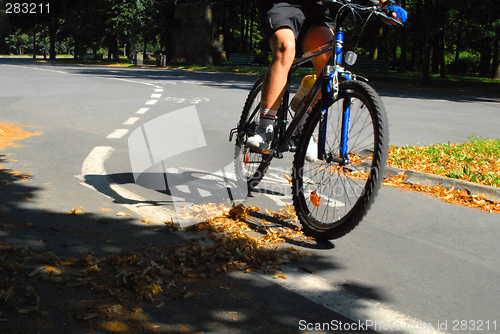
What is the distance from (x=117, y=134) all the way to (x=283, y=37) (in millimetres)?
4458

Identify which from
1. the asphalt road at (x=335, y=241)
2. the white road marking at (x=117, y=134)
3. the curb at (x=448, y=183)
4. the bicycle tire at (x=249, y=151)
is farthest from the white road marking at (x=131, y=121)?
the curb at (x=448, y=183)

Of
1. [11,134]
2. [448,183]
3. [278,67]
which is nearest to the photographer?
[278,67]

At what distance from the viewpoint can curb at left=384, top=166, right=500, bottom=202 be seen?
501 centimetres

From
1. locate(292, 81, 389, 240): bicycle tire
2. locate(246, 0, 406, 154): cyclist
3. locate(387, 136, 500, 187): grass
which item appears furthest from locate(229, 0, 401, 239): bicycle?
locate(387, 136, 500, 187): grass

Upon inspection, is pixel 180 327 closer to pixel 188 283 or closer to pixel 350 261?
pixel 188 283

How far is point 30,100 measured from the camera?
11961 mm

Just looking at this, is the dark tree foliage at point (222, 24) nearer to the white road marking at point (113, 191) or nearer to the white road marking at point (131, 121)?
the white road marking at point (131, 121)

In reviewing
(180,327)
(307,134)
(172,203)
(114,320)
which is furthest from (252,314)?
(172,203)

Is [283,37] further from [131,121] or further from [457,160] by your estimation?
[131,121]

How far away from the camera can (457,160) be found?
20.8 ft

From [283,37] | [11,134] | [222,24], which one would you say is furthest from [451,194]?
[222,24]

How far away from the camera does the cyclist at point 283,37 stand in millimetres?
3844

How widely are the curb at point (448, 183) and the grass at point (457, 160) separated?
268 mm

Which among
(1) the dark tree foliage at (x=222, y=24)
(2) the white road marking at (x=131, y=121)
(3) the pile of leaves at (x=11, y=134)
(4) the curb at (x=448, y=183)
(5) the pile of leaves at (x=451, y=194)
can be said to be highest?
(1) the dark tree foliage at (x=222, y=24)
